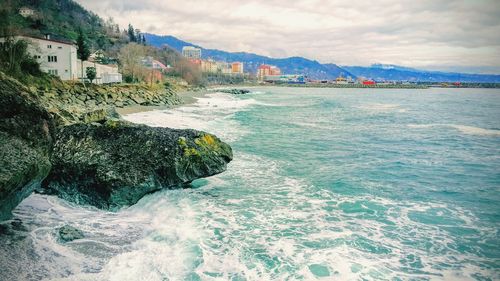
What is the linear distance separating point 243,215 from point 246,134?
45.7ft

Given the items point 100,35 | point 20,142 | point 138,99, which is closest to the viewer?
point 20,142

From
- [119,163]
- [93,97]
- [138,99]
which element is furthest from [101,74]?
[119,163]

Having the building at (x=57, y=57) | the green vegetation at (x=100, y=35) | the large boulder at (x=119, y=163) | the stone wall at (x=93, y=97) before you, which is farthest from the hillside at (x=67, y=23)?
the large boulder at (x=119, y=163)

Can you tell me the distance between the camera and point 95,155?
9.10 m

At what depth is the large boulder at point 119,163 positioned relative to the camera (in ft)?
28.7

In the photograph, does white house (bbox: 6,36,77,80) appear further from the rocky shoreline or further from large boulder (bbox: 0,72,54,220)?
large boulder (bbox: 0,72,54,220)

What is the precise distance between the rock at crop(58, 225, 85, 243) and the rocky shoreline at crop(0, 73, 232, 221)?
100 cm

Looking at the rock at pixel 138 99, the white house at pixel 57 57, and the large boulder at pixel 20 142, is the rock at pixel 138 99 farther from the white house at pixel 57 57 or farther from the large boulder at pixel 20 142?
the large boulder at pixel 20 142

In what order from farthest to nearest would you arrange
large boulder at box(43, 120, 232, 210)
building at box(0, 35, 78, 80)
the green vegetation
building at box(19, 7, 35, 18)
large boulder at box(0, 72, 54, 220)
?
1. building at box(19, 7, 35, 18)
2. the green vegetation
3. building at box(0, 35, 78, 80)
4. large boulder at box(43, 120, 232, 210)
5. large boulder at box(0, 72, 54, 220)

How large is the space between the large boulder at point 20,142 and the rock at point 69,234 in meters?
1.03

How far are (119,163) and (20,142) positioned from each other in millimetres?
3596

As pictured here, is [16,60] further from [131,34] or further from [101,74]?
[131,34]

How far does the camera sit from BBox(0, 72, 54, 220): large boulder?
5191mm

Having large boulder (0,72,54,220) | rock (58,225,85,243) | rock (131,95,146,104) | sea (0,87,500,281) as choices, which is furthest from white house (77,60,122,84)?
large boulder (0,72,54,220)
